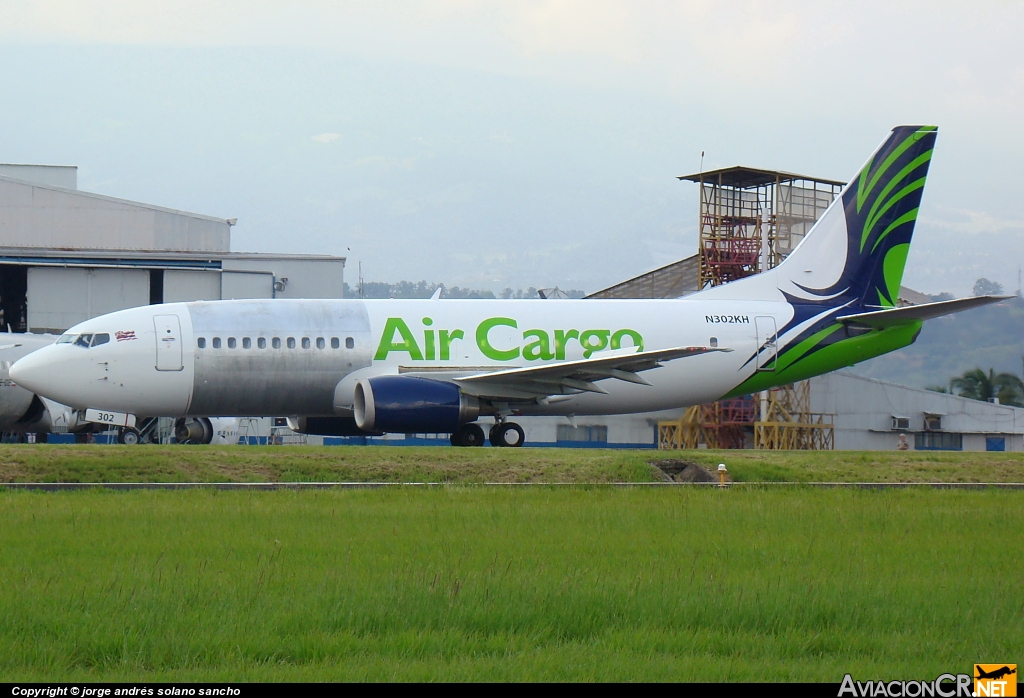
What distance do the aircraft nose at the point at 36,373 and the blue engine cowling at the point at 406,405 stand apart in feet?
21.6

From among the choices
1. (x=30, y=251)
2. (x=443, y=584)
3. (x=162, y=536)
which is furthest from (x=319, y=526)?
(x=30, y=251)

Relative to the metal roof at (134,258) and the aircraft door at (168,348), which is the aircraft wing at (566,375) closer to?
the aircraft door at (168,348)

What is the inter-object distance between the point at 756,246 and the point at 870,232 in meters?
24.0

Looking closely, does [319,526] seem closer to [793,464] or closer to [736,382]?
[793,464]

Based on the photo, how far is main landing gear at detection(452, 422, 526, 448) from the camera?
82.9 feet

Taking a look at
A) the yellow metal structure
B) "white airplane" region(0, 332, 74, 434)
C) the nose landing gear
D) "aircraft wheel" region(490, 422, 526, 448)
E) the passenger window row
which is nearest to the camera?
the passenger window row

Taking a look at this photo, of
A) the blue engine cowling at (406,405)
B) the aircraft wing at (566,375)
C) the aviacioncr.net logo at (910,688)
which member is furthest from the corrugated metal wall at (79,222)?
the aviacioncr.net logo at (910,688)

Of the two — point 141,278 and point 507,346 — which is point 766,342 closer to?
Result: point 507,346

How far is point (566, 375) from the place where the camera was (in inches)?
960

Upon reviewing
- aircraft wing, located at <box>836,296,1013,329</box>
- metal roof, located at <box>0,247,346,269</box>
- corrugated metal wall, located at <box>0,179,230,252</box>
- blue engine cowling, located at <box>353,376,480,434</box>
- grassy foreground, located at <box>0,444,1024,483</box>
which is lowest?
grassy foreground, located at <box>0,444,1024,483</box>

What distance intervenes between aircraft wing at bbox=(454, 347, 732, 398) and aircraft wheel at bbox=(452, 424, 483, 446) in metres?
1.06

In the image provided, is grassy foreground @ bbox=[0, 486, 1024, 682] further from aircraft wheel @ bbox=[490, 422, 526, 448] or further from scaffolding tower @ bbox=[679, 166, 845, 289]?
scaffolding tower @ bbox=[679, 166, 845, 289]

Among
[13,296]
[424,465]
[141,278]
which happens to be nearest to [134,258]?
[141,278]

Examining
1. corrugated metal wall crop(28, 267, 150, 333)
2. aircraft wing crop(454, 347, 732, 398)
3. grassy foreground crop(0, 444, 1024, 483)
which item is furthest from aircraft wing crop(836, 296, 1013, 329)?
corrugated metal wall crop(28, 267, 150, 333)
